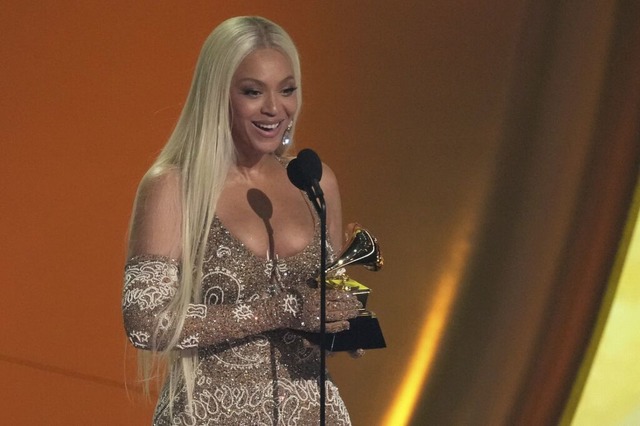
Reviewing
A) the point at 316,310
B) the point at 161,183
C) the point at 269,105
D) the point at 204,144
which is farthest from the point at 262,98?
the point at 316,310

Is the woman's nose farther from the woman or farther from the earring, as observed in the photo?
the earring

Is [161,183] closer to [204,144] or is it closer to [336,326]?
[204,144]

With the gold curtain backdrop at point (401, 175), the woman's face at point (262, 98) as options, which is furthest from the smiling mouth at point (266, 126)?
the gold curtain backdrop at point (401, 175)

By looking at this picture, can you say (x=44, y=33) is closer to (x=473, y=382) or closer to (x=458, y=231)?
(x=458, y=231)

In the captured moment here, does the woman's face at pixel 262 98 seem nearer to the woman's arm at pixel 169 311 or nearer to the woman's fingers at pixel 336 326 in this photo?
the woman's arm at pixel 169 311

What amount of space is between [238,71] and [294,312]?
42 cm

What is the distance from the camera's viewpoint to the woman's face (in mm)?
2012

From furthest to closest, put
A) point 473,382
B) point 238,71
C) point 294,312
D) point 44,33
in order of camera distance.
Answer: point 473,382, point 44,33, point 238,71, point 294,312

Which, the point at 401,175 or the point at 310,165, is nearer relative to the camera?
the point at 310,165

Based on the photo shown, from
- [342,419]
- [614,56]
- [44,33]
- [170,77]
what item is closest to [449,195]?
[614,56]

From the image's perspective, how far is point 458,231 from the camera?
139 inches

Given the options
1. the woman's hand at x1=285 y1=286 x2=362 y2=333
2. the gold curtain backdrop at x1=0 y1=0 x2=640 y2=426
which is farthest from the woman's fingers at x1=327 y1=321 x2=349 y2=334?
the gold curtain backdrop at x1=0 y1=0 x2=640 y2=426

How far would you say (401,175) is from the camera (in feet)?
11.6

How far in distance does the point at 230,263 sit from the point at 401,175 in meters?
1.61
